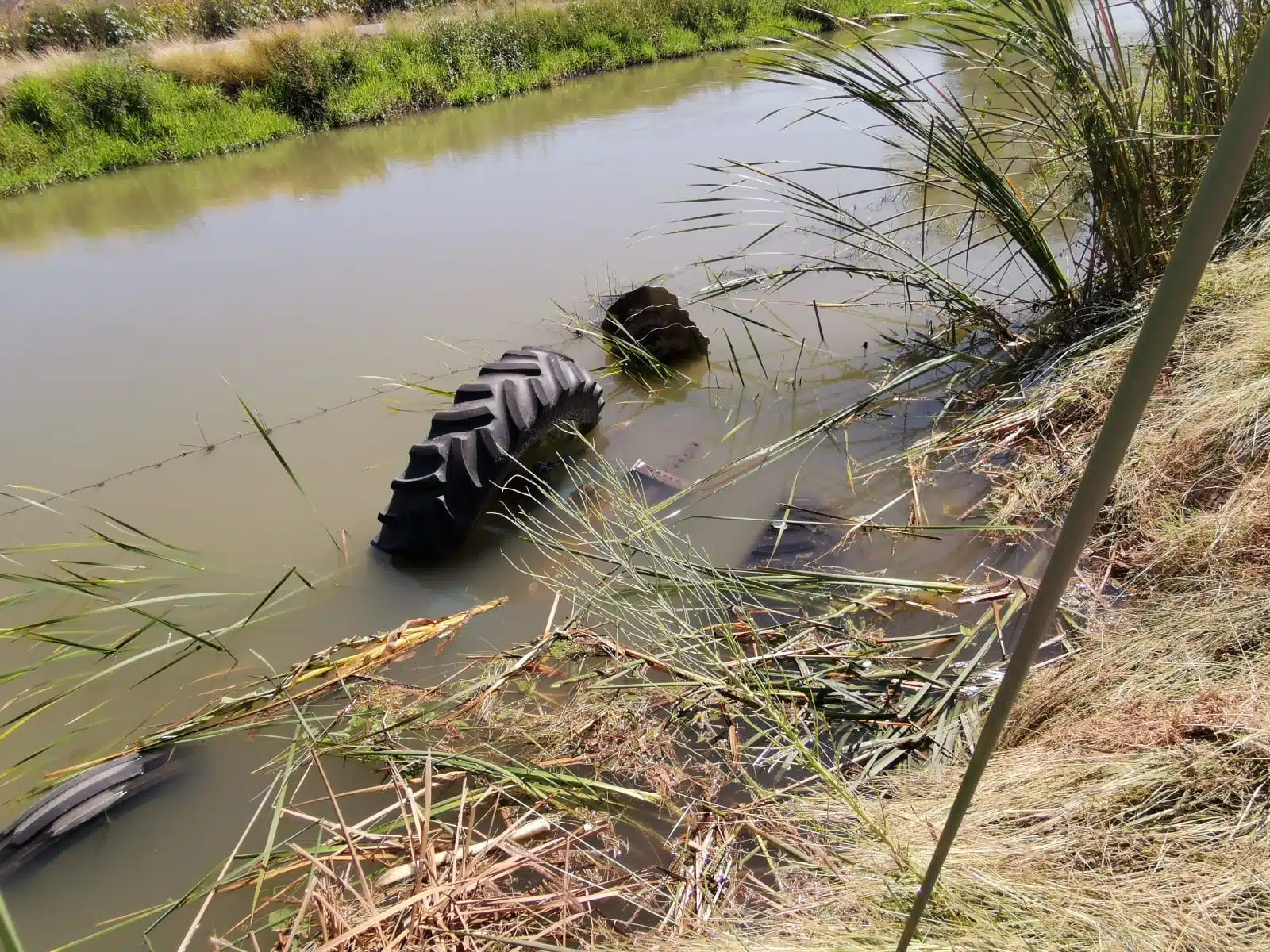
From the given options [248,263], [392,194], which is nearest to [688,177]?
[392,194]

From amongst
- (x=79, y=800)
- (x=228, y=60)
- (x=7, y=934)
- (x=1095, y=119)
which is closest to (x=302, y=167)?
(x=228, y=60)

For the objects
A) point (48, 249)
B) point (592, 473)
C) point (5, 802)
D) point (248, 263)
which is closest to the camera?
point (5, 802)

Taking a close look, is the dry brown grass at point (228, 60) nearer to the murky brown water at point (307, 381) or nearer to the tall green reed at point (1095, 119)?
the murky brown water at point (307, 381)

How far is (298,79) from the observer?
10.9 m

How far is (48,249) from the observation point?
603cm

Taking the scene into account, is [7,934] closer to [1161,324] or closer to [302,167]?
[1161,324]

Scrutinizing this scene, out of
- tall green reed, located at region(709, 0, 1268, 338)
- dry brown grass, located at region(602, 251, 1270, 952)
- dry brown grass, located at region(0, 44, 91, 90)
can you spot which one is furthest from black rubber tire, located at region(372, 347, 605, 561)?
dry brown grass, located at region(0, 44, 91, 90)

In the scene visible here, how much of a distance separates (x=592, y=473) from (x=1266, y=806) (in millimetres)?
2386

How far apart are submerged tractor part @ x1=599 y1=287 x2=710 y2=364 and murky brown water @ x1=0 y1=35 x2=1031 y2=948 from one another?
24 centimetres

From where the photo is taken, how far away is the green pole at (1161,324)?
1.69ft

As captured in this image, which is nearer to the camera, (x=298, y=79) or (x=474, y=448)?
(x=474, y=448)

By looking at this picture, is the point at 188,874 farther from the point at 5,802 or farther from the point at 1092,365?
the point at 1092,365

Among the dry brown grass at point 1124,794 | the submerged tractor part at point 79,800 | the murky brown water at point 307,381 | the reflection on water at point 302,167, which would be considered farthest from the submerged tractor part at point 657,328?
the reflection on water at point 302,167

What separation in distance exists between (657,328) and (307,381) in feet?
5.83
